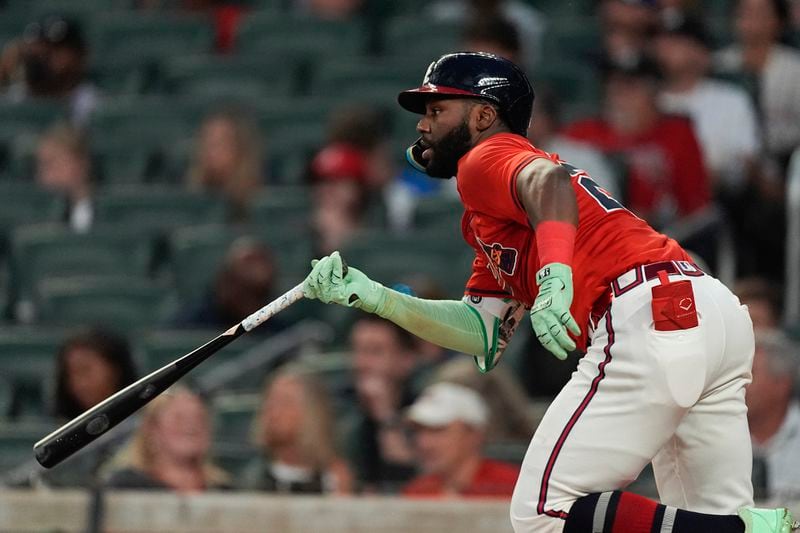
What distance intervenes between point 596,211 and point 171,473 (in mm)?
3015

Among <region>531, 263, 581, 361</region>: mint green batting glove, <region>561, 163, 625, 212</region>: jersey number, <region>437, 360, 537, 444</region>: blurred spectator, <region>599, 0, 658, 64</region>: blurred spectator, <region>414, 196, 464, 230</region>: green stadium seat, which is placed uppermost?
<region>561, 163, 625, 212</region>: jersey number

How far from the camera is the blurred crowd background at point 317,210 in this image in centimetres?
628

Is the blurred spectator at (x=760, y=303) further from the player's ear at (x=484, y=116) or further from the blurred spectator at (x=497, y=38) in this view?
the player's ear at (x=484, y=116)

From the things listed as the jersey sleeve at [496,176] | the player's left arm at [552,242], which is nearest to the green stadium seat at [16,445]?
the jersey sleeve at [496,176]

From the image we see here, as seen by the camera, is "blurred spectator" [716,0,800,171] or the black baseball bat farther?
"blurred spectator" [716,0,800,171]

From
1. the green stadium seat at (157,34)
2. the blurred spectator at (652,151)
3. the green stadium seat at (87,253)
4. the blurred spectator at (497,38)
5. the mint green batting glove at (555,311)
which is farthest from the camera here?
the green stadium seat at (157,34)

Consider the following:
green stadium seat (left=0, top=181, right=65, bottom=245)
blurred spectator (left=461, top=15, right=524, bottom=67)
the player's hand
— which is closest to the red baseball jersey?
the player's hand

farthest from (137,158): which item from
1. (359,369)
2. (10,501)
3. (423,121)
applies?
(423,121)

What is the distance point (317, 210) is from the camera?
8289mm

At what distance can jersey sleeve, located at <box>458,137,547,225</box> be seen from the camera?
3.59 m

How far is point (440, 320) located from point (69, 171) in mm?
5545

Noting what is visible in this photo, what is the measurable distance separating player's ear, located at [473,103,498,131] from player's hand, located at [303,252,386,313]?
0.50 meters

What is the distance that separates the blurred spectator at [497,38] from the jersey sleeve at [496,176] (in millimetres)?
4597

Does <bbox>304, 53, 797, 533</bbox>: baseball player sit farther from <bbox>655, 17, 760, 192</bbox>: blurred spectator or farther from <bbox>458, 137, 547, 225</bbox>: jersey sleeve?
<bbox>655, 17, 760, 192</bbox>: blurred spectator
